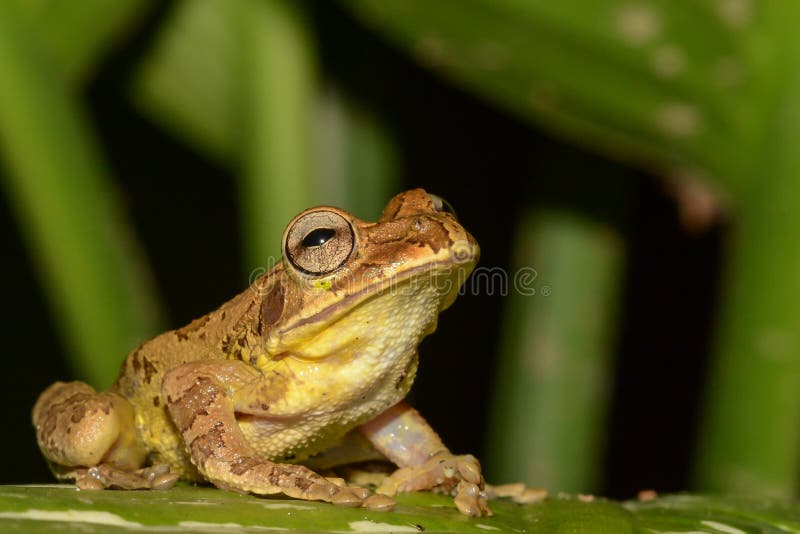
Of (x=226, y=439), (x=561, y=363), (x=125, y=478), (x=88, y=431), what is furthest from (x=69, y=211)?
(x=561, y=363)

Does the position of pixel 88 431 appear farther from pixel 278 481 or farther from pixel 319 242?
pixel 319 242

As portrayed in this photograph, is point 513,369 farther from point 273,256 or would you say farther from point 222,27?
point 222,27

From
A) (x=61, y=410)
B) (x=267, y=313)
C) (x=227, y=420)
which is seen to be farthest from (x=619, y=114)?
(x=61, y=410)

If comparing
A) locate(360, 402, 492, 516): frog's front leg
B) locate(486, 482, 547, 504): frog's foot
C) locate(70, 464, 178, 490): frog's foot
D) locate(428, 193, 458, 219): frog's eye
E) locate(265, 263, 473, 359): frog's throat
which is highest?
locate(428, 193, 458, 219): frog's eye

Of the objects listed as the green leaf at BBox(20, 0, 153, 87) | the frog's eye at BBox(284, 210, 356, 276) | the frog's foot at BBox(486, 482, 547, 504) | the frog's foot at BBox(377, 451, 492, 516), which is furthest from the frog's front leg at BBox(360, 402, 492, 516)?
the green leaf at BBox(20, 0, 153, 87)

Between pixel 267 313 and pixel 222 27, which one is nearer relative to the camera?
pixel 267 313

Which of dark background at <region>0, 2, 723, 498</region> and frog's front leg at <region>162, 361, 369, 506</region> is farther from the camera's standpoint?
dark background at <region>0, 2, 723, 498</region>

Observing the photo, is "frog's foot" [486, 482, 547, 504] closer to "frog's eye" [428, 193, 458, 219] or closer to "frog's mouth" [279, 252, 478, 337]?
"frog's mouth" [279, 252, 478, 337]
